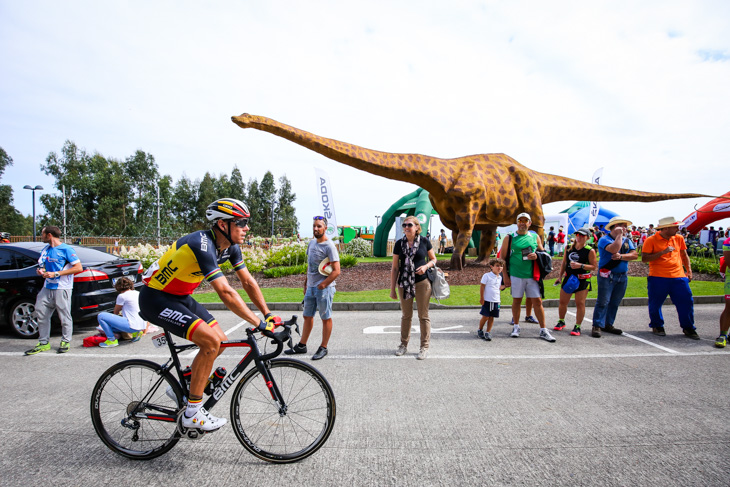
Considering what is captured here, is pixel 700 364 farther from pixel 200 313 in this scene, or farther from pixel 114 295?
pixel 114 295

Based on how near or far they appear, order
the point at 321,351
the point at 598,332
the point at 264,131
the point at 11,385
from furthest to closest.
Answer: the point at 264,131
the point at 598,332
the point at 321,351
the point at 11,385

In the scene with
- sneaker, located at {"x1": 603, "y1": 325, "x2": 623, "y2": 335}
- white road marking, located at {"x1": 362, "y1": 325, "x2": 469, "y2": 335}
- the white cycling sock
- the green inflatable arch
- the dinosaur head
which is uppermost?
the dinosaur head

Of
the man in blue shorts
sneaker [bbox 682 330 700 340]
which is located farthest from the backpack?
sneaker [bbox 682 330 700 340]

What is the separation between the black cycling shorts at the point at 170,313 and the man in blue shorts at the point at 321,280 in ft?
7.85

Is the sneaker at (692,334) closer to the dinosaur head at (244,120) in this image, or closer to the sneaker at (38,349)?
the dinosaur head at (244,120)

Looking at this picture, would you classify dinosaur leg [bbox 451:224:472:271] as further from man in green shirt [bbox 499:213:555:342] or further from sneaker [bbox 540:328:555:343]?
sneaker [bbox 540:328:555:343]

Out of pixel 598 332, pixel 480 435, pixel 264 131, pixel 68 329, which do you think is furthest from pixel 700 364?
pixel 264 131

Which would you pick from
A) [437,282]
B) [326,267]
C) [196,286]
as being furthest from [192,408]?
[437,282]

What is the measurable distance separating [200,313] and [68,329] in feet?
12.9

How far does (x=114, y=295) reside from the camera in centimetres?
686

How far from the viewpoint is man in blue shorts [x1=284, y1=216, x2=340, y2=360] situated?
207 inches

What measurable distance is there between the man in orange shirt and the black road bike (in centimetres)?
588

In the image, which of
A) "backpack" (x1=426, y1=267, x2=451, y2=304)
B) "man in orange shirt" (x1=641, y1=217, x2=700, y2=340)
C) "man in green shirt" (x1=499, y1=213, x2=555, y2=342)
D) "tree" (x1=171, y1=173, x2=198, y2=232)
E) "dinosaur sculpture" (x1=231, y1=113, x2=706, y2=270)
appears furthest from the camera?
"tree" (x1=171, y1=173, x2=198, y2=232)

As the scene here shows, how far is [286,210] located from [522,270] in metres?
51.8
